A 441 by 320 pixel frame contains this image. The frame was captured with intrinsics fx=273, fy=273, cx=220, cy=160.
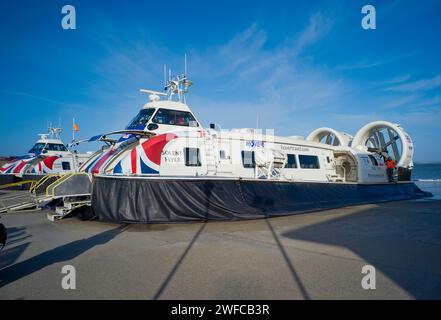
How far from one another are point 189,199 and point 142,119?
9.40 feet

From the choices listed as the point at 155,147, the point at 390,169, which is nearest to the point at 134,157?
the point at 155,147

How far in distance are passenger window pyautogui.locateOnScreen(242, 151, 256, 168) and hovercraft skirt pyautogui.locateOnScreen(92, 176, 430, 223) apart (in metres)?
0.97

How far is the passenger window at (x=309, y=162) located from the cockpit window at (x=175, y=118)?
12.7ft

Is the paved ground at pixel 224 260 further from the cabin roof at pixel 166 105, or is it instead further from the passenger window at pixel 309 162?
the cabin roof at pixel 166 105

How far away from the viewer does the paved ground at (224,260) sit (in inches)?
113

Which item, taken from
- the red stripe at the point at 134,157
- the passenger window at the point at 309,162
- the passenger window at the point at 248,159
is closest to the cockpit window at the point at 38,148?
the red stripe at the point at 134,157

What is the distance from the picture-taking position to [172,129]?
7.63m

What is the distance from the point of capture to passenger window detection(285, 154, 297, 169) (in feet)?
29.3

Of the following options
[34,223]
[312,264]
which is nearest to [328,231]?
[312,264]

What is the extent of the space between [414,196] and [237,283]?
13.0 m

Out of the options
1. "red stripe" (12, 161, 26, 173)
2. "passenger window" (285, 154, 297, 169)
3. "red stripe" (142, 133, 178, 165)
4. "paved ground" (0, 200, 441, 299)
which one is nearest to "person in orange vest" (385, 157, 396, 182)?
"passenger window" (285, 154, 297, 169)

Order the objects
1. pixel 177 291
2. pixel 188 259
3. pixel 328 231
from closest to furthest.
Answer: pixel 177 291 < pixel 188 259 < pixel 328 231

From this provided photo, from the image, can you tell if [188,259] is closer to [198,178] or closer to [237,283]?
[237,283]

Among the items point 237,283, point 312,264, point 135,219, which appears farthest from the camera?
point 135,219
